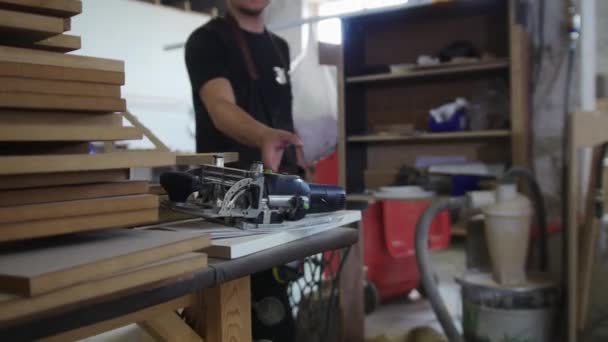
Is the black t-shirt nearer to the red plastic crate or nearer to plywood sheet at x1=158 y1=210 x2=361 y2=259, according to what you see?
plywood sheet at x1=158 y1=210 x2=361 y2=259

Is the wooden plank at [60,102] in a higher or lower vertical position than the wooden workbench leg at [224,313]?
higher

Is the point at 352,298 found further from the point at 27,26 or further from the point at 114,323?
the point at 27,26

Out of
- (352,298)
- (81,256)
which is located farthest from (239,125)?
(352,298)

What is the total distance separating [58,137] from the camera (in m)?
0.57

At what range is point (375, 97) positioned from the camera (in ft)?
7.89

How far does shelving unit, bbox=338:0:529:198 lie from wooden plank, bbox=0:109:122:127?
4.99 ft

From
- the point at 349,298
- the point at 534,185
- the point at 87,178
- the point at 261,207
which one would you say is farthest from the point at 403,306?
the point at 87,178

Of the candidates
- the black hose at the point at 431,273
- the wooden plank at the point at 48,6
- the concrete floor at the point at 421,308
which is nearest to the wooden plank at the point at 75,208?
the wooden plank at the point at 48,6

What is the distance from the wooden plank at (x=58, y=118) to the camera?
559 mm

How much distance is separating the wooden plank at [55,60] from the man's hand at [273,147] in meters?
0.51

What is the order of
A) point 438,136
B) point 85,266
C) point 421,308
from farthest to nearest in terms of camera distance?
point 421,308 < point 438,136 < point 85,266

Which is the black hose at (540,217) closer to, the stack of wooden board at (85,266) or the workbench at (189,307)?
the workbench at (189,307)

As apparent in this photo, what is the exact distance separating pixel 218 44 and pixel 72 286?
2.88 ft

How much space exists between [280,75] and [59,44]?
2.39ft
